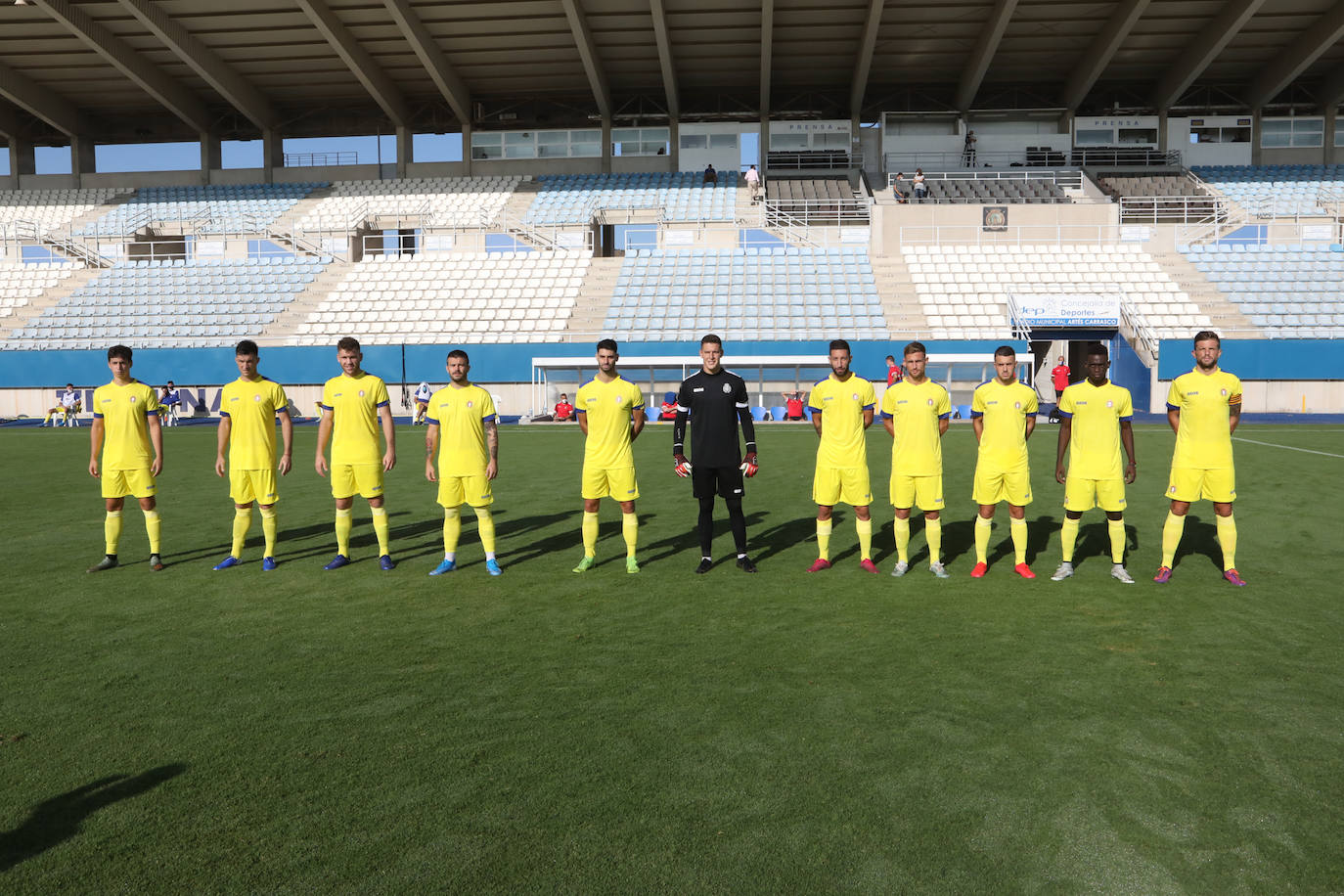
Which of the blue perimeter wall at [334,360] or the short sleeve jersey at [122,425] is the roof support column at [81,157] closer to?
the blue perimeter wall at [334,360]

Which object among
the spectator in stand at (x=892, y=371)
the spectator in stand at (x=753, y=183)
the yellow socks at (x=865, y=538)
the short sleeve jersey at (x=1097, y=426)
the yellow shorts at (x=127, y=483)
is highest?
the spectator in stand at (x=753, y=183)

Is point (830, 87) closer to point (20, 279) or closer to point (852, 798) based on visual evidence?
point (20, 279)

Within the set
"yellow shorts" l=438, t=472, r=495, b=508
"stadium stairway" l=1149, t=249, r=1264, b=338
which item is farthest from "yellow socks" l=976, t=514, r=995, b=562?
"stadium stairway" l=1149, t=249, r=1264, b=338

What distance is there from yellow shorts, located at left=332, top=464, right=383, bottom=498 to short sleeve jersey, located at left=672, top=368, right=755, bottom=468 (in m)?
2.74

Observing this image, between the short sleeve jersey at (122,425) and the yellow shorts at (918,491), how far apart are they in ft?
22.0

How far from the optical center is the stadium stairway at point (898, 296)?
99.9 ft

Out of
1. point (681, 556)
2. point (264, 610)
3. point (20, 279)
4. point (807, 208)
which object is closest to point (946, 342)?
point (807, 208)

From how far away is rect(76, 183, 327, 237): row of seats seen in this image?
132 ft

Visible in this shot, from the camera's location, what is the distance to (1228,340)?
28.3m

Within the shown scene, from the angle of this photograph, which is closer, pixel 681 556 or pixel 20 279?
pixel 681 556

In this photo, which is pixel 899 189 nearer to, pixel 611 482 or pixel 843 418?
pixel 843 418

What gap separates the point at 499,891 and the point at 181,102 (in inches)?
1934

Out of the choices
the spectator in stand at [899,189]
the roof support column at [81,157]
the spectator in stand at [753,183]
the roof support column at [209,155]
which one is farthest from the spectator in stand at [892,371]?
the roof support column at [81,157]

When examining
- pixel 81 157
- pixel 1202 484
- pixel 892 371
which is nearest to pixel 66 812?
pixel 1202 484
